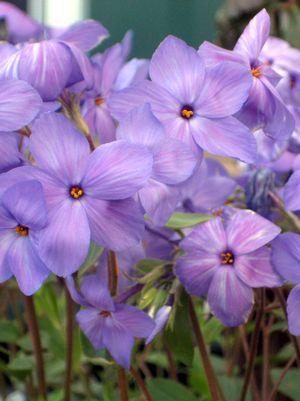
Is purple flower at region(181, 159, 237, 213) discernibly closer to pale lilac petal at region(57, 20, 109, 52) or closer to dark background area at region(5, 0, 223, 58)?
pale lilac petal at region(57, 20, 109, 52)

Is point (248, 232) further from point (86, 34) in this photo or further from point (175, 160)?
point (86, 34)

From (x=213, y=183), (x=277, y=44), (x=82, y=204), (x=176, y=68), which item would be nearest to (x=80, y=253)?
(x=82, y=204)

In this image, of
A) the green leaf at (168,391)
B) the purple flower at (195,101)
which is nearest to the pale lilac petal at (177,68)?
the purple flower at (195,101)

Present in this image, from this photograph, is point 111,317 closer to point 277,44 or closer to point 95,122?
point 95,122

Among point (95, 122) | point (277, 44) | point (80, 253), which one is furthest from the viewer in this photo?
point (277, 44)

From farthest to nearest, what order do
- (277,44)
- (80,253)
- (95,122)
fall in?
(277,44) < (95,122) < (80,253)

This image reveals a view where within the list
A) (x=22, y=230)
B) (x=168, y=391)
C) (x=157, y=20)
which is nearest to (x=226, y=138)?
(x=22, y=230)

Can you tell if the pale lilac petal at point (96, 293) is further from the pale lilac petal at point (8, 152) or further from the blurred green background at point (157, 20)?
the blurred green background at point (157, 20)

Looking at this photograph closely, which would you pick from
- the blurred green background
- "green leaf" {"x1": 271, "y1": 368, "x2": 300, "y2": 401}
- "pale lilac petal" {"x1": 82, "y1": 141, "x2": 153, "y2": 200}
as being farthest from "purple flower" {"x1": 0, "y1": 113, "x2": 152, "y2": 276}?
the blurred green background
